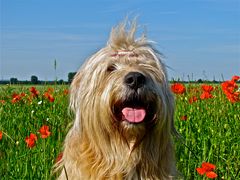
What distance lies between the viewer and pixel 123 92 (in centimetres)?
469

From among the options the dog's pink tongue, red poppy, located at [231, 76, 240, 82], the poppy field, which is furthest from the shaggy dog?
red poppy, located at [231, 76, 240, 82]

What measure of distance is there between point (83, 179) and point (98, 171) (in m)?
0.14

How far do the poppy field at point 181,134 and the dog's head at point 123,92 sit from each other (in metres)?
0.54

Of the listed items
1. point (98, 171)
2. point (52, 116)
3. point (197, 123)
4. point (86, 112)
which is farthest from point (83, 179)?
point (52, 116)

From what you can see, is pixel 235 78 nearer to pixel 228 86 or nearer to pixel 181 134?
pixel 228 86

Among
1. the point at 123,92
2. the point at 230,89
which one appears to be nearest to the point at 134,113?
the point at 123,92

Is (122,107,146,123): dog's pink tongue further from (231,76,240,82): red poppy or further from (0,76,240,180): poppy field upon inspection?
(231,76,240,82): red poppy

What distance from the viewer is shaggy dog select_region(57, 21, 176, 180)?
473 centimetres

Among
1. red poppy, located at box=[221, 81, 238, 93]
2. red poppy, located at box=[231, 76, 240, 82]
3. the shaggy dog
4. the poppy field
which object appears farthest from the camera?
red poppy, located at box=[231, 76, 240, 82]

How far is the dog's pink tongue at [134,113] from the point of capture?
4.76 meters

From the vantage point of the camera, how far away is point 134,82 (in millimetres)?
4645

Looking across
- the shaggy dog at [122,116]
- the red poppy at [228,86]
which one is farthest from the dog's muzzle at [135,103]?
the red poppy at [228,86]

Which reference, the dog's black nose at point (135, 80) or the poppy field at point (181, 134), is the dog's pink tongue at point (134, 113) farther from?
the poppy field at point (181, 134)

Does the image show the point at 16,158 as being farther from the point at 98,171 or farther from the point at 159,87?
the point at 159,87
